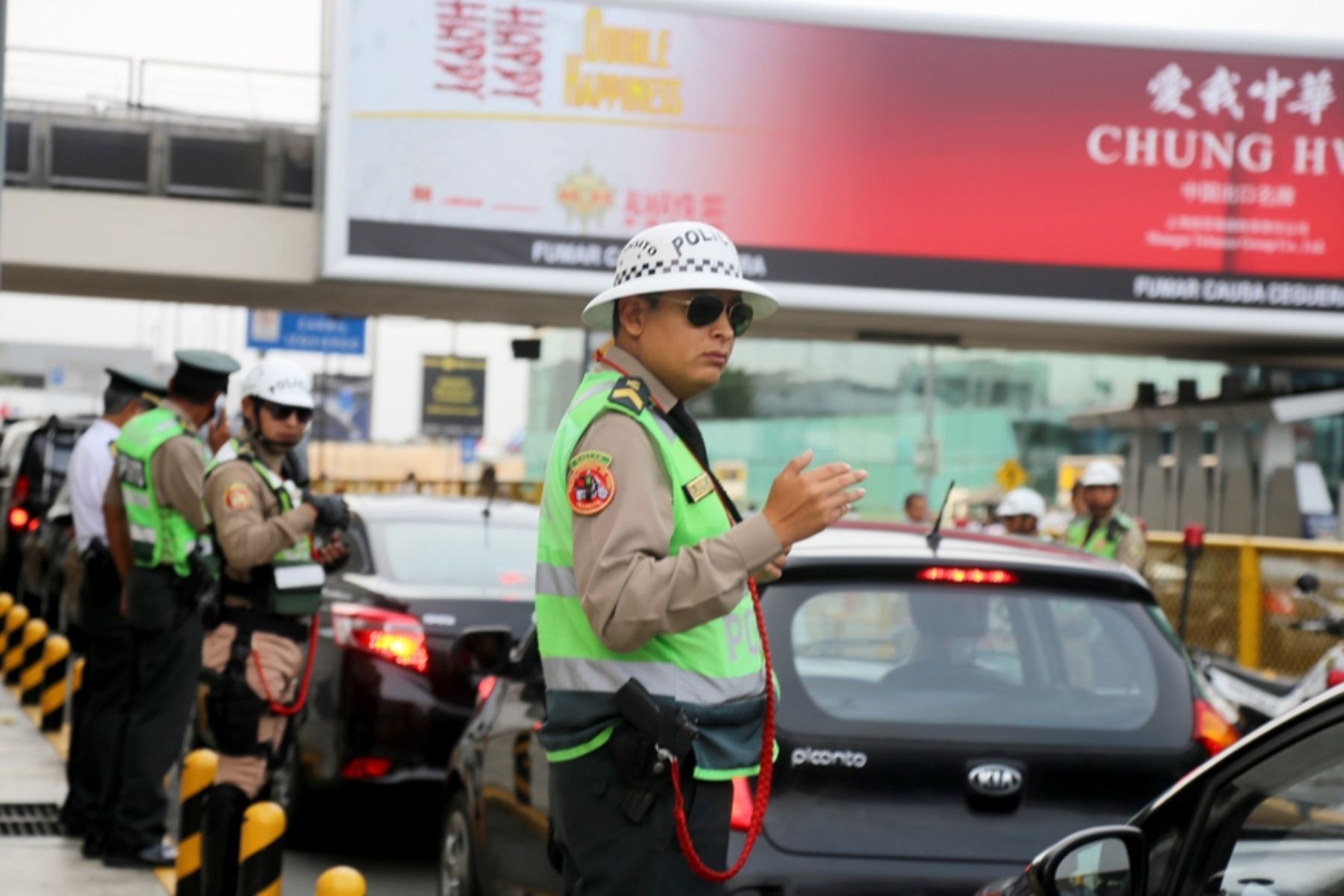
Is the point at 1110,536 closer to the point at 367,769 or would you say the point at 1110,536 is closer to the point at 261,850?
the point at 367,769

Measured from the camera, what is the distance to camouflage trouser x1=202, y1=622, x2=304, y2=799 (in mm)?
6551

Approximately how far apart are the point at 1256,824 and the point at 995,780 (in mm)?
1762

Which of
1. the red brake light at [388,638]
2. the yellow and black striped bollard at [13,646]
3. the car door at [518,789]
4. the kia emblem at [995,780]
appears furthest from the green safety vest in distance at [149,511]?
the yellow and black striped bollard at [13,646]

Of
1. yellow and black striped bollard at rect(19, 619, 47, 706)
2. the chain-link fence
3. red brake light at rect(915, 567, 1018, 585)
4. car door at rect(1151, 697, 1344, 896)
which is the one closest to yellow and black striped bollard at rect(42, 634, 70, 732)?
yellow and black striped bollard at rect(19, 619, 47, 706)

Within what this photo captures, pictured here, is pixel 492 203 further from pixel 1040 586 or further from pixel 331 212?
pixel 1040 586

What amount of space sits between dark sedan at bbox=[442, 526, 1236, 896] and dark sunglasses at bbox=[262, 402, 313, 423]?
1.50m

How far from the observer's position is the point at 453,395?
1793 inches

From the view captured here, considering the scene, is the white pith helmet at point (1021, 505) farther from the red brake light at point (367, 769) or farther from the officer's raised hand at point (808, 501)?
the officer's raised hand at point (808, 501)

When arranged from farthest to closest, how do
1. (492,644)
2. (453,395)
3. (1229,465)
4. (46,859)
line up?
(453,395) → (1229,465) → (46,859) → (492,644)

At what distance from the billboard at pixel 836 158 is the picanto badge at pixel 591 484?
24.3 m

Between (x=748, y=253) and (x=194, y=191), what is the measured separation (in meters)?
7.91

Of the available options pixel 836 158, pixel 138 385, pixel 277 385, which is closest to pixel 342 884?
pixel 277 385

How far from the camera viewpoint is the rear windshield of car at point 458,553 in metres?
8.80

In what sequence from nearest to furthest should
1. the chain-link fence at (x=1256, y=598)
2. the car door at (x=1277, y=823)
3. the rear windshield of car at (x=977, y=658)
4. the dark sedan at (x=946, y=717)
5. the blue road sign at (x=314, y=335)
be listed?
1. the car door at (x=1277, y=823)
2. the dark sedan at (x=946, y=717)
3. the rear windshield of car at (x=977, y=658)
4. the chain-link fence at (x=1256, y=598)
5. the blue road sign at (x=314, y=335)
